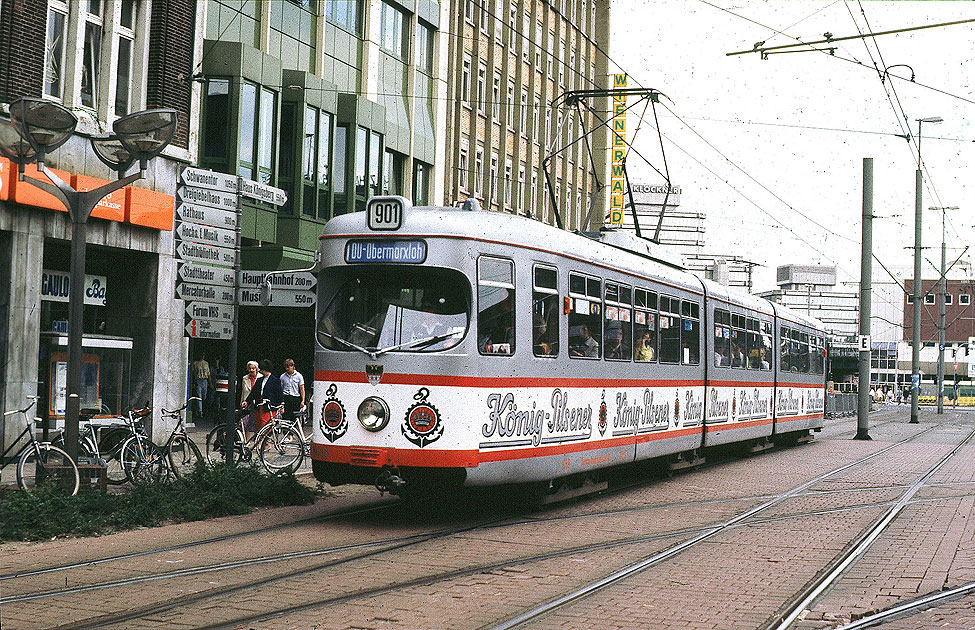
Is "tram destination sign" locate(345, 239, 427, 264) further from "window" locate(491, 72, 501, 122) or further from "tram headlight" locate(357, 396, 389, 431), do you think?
"window" locate(491, 72, 501, 122)

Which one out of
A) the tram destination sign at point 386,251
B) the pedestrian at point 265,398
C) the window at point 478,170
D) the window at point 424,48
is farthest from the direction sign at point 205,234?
the window at point 478,170

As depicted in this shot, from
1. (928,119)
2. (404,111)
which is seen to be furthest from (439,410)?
(928,119)

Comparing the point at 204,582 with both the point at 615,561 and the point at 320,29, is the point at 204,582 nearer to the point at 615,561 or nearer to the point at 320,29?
the point at 615,561

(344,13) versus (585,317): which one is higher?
(344,13)

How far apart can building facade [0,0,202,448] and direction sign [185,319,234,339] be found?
436 cm

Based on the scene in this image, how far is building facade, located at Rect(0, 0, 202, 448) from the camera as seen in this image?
17.8 metres

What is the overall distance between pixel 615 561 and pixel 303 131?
725 inches

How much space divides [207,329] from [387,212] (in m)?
3.40

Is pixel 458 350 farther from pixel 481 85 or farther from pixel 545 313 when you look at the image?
pixel 481 85

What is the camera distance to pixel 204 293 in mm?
14250

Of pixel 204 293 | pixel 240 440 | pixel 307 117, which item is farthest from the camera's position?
pixel 307 117

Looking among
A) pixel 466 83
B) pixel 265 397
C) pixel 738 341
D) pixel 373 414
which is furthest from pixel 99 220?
pixel 466 83

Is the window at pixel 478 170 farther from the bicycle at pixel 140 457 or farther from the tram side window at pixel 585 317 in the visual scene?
the bicycle at pixel 140 457

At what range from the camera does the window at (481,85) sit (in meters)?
39.8
